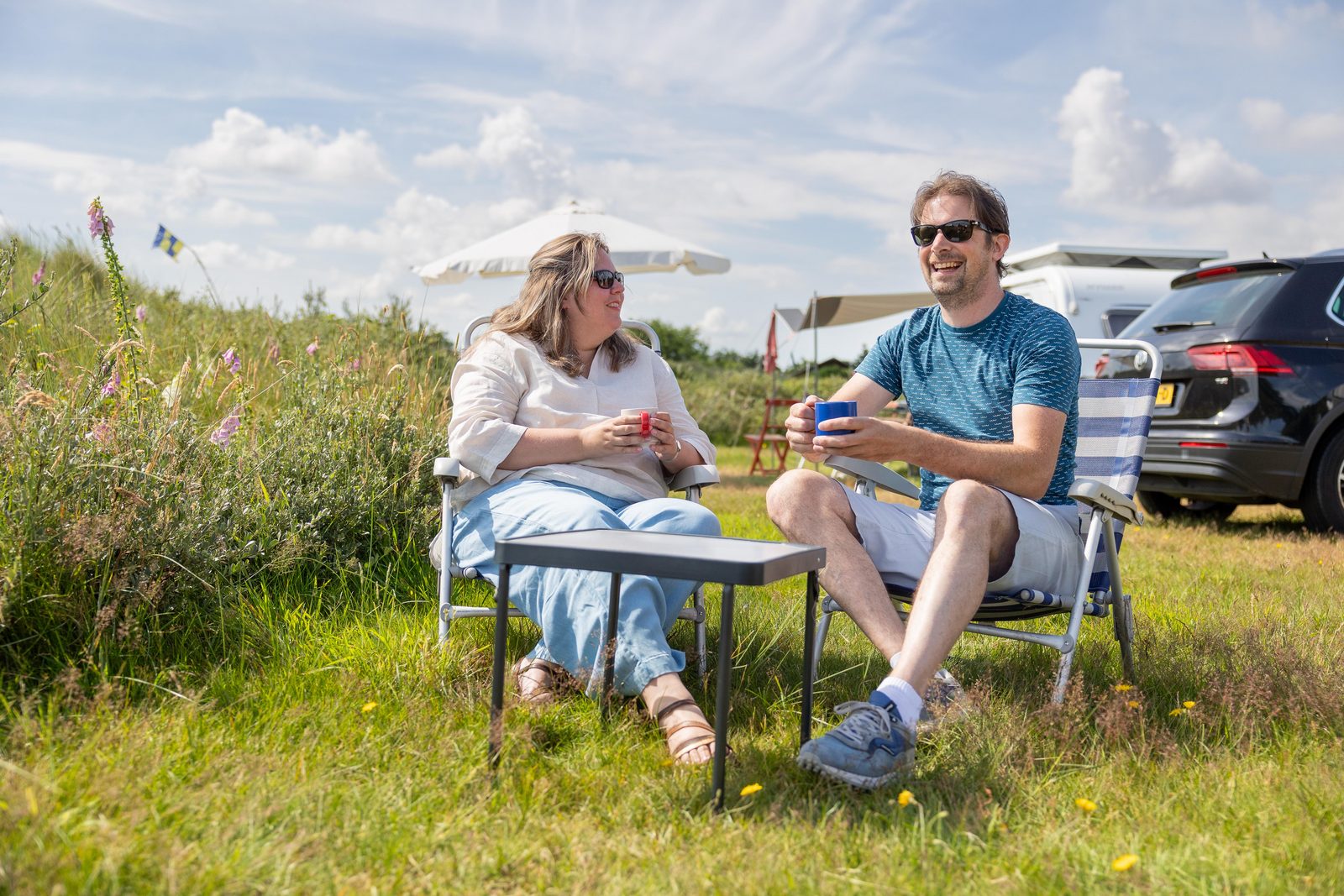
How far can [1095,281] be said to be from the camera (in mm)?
9742

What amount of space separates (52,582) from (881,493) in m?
6.60

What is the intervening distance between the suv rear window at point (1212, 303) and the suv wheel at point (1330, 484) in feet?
2.61

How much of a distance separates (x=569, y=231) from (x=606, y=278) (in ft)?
21.3

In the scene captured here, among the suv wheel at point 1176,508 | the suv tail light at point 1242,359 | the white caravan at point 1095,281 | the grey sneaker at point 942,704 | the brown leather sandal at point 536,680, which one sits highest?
the white caravan at point 1095,281

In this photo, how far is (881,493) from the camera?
852 centimetres

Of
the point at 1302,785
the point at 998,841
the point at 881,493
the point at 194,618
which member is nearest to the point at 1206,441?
the point at 881,493

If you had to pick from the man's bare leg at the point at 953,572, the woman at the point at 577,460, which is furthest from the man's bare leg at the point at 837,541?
the woman at the point at 577,460

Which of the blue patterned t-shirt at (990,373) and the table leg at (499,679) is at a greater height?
the blue patterned t-shirt at (990,373)

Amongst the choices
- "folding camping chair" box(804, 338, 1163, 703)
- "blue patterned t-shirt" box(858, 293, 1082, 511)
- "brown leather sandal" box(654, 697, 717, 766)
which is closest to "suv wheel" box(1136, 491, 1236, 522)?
"folding camping chair" box(804, 338, 1163, 703)

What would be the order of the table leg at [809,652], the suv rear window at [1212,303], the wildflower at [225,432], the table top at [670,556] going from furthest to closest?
the suv rear window at [1212,303] → the wildflower at [225,432] → the table leg at [809,652] → the table top at [670,556]

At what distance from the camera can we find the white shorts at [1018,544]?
2.69 meters

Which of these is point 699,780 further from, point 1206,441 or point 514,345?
point 1206,441

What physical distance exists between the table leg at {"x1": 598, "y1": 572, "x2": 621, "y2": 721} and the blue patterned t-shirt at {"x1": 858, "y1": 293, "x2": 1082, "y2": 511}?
100 cm

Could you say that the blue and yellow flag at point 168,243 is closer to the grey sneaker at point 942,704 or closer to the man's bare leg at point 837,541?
the man's bare leg at point 837,541
